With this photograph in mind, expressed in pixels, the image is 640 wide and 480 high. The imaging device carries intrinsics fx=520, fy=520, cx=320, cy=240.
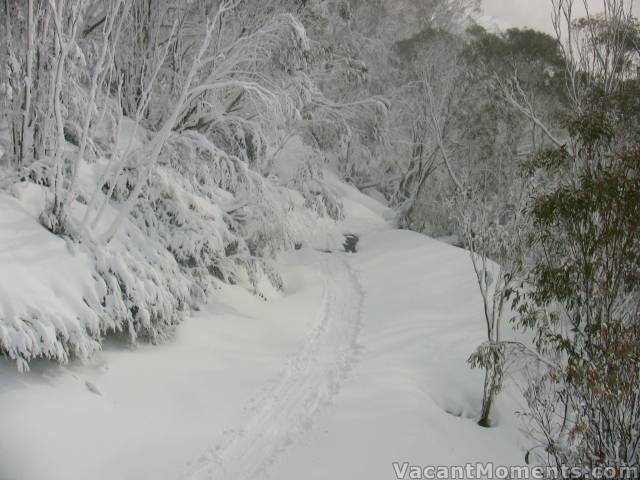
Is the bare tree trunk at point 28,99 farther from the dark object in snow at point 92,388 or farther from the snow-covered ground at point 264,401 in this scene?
the dark object in snow at point 92,388

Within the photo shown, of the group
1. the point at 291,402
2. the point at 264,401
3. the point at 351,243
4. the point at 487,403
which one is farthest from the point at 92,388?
the point at 351,243

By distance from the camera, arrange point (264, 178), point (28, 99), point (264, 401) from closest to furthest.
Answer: point (28, 99) < point (264, 401) < point (264, 178)

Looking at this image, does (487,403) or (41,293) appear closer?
(41,293)

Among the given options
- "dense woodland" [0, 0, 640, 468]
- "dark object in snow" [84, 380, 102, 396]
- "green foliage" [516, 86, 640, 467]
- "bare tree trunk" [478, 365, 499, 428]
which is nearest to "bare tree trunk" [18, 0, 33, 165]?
"dense woodland" [0, 0, 640, 468]

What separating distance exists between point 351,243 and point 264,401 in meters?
12.3

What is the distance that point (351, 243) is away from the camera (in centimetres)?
1948

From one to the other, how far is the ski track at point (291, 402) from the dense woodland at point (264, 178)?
196cm

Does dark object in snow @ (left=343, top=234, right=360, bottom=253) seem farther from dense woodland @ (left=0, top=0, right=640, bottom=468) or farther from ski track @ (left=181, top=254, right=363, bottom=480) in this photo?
ski track @ (left=181, top=254, right=363, bottom=480)

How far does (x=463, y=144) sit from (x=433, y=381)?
13.2m

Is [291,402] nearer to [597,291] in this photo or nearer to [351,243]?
[597,291]

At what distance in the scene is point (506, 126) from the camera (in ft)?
61.5

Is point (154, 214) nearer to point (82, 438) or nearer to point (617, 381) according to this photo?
point (82, 438)

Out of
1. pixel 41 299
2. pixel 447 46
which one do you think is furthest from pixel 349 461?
pixel 447 46

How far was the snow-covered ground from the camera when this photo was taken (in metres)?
5.77
